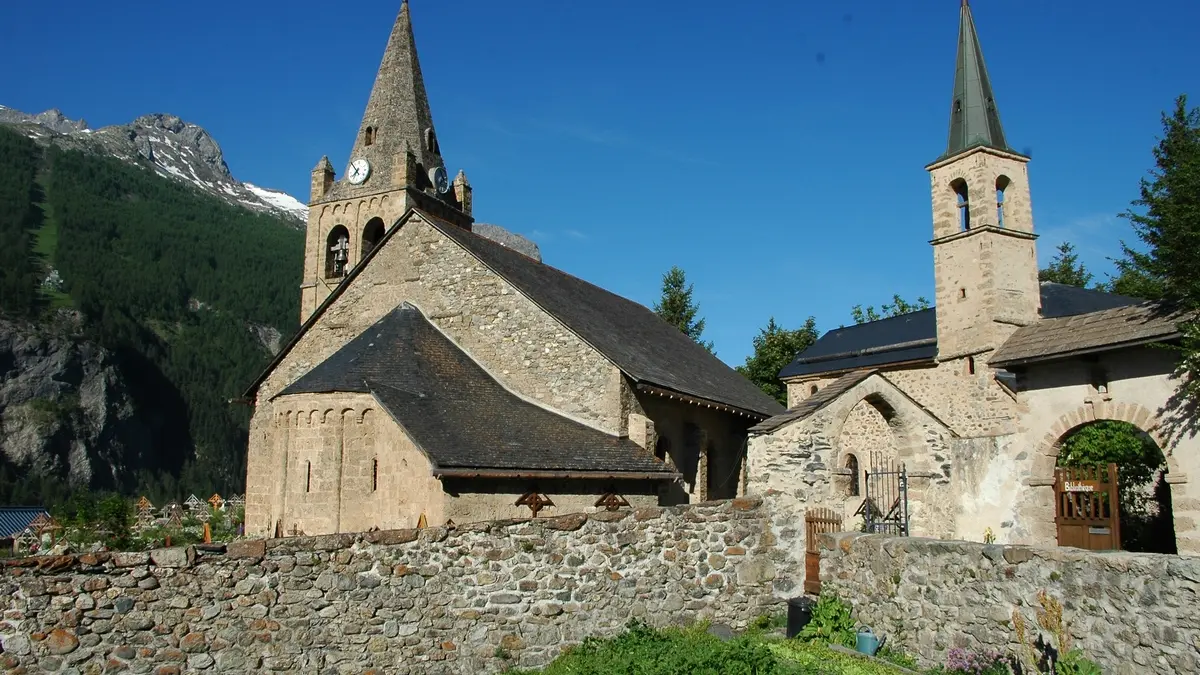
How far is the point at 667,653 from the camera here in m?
8.89

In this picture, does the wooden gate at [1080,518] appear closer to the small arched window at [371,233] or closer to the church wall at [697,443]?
the church wall at [697,443]

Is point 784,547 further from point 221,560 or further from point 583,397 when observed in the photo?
point 583,397

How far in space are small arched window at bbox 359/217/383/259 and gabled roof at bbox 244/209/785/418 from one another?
10503 mm

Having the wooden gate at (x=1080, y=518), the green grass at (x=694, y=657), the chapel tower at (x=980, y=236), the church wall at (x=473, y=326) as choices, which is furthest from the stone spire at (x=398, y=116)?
the green grass at (x=694, y=657)

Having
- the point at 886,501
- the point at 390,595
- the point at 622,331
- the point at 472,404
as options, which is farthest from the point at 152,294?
the point at 390,595

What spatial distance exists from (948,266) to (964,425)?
393 cm

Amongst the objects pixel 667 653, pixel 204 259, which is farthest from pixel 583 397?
pixel 204 259

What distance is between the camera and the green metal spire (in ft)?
74.1

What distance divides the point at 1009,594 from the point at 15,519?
3727cm

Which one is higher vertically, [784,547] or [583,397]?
[583,397]

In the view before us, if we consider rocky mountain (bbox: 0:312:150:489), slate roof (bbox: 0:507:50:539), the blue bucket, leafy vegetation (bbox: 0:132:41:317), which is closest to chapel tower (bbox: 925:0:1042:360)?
the blue bucket

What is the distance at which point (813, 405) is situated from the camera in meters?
13.8

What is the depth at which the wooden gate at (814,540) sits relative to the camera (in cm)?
1218

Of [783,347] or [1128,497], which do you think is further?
Result: [783,347]
